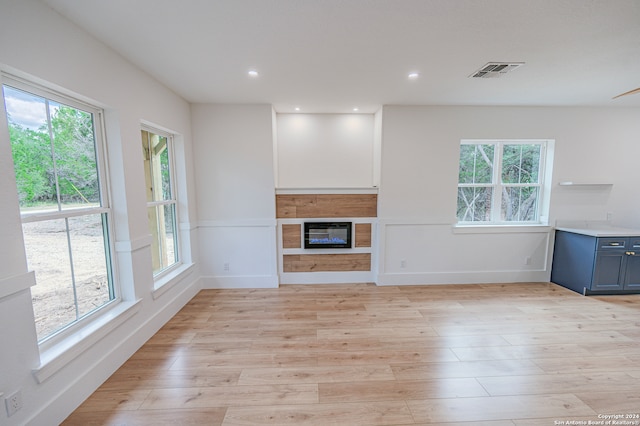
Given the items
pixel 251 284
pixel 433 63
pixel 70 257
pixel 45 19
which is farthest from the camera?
pixel 251 284

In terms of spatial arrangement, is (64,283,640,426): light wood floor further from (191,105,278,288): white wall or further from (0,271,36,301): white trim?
(0,271,36,301): white trim

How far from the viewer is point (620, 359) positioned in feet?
7.02

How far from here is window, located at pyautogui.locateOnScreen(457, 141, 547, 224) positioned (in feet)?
12.5

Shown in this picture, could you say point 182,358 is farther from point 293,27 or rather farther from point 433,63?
point 433,63

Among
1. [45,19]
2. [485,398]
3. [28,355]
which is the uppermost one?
[45,19]

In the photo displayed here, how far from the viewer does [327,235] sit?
12.5ft

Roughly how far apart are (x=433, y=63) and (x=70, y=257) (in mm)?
3341

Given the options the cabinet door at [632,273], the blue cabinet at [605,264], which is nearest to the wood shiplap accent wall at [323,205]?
the blue cabinet at [605,264]

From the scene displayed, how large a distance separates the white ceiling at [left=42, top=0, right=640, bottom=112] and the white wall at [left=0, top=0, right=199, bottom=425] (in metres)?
0.20

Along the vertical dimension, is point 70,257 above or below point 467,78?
below

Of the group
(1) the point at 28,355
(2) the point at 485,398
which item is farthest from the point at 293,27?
(2) the point at 485,398

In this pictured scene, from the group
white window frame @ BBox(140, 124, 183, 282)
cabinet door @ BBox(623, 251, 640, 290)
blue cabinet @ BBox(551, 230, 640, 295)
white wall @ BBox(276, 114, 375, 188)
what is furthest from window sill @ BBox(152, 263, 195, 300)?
cabinet door @ BBox(623, 251, 640, 290)

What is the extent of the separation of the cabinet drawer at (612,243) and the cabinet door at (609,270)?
7cm

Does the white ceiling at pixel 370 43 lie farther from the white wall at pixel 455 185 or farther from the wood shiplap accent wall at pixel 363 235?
the wood shiplap accent wall at pixel 363 235
